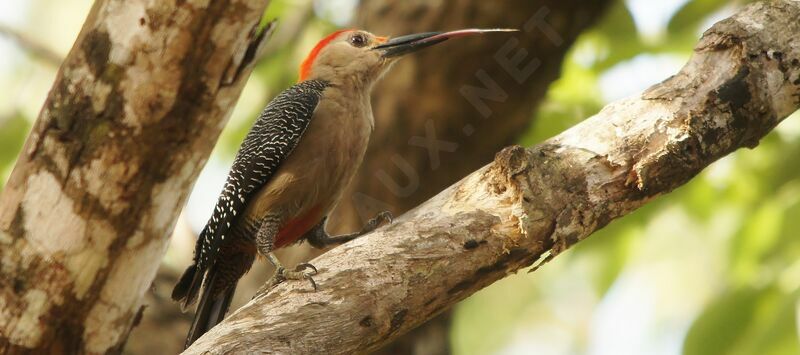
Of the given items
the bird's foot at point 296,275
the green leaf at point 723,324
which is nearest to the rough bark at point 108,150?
the bird's foot at point 296,275

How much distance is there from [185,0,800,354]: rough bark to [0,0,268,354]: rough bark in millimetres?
946

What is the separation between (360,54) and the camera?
5430 mm

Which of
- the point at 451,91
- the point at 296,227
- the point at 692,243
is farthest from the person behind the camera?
the point at 692,243

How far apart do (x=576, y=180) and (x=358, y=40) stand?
94.6 inches

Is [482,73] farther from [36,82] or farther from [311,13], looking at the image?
[36,82]

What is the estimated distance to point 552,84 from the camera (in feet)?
19.3

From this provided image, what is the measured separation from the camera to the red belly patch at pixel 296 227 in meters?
4.96

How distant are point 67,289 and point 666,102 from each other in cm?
247

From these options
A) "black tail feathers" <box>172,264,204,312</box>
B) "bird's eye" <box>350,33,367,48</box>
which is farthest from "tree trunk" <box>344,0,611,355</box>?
"black tail feathers" <box>172,264,204,312</box>

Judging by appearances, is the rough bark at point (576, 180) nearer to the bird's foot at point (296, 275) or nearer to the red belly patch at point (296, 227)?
the bird's foot at point (296, 275)

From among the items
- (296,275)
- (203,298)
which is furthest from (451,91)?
(296,275)

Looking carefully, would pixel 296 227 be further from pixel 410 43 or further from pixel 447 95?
pixel 447 95

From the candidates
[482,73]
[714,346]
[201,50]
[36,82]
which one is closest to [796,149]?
[714,346]

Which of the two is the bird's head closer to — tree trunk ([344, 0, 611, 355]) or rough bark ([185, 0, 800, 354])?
tree trunk ([344, 0, 611, 355])
